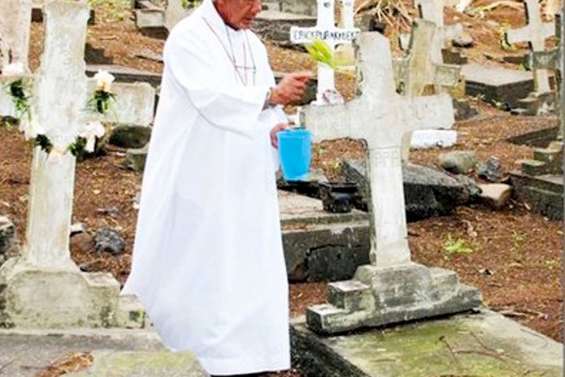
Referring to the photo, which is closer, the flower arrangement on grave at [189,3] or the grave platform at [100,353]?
the grave platform at [100,353]

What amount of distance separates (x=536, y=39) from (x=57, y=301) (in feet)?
26.9

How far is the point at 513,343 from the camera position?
17.7 ft

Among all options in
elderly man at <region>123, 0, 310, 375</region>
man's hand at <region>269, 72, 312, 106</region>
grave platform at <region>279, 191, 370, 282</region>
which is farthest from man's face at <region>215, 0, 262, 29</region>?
grave platform at <region>279, 191, 370, 282</region>

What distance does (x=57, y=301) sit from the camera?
4902mm

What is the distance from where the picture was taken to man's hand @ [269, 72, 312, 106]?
16.8 ft

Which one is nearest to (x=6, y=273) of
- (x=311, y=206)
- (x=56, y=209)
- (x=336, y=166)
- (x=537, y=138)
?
(x=56, y=209)

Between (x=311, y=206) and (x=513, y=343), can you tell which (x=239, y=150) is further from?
(x=311, y=206)

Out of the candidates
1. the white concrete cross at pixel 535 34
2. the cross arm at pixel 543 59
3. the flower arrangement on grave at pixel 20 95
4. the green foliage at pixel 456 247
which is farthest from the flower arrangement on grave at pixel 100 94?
the white concrete cross at pixel 535 34

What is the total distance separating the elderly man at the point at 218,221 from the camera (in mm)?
5363

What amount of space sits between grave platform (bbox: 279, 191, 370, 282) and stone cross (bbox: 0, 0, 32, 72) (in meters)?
3.51

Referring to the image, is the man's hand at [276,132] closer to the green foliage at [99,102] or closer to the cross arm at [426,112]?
the cross arm at [426,112]

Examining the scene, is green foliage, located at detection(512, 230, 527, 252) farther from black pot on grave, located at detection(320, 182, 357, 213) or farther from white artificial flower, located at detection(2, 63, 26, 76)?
white artificial flower, located at detection(2, 63, 26, 76)

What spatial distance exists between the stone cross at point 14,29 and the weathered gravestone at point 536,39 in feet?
15.6

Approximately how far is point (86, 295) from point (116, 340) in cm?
23
